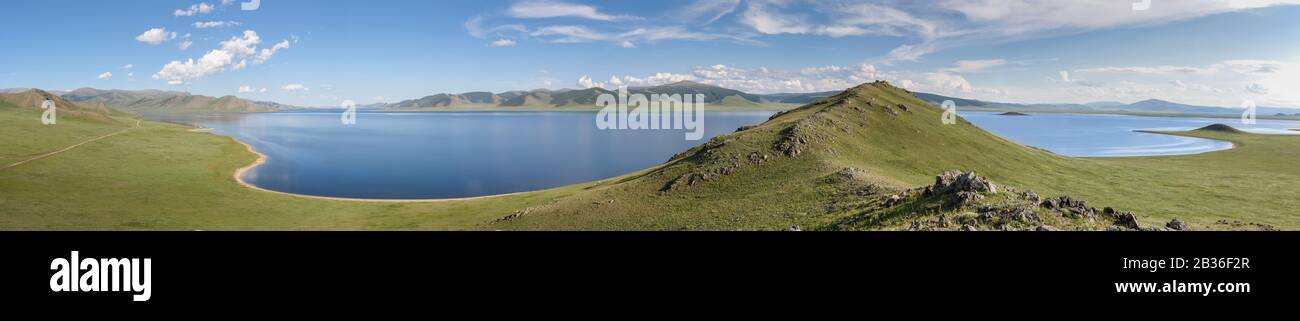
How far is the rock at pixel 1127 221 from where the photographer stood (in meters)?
21.4

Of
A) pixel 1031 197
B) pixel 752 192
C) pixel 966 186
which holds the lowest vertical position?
pixel 752 192

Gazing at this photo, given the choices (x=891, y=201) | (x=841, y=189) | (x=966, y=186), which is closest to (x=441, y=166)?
(x=841, y=189)

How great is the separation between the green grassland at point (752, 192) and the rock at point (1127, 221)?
0.83 meters

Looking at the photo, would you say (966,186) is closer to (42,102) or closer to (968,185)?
(968,185)

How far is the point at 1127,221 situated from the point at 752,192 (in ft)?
73.4

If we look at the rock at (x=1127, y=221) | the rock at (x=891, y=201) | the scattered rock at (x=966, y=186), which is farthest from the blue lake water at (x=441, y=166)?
the rock at (x=1127, y=221)

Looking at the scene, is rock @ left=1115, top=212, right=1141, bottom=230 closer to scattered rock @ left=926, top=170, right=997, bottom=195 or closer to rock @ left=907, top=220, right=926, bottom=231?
scattered rock @ left=926, top=170, right=997, bottom=195

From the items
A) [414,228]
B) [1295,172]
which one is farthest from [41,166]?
[1295,172]

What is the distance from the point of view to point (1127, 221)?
21.8 meters

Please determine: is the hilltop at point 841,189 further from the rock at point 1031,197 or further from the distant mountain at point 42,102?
the distant mountain at point 42,102

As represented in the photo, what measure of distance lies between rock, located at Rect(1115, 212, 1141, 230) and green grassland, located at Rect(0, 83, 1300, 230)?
0.83 meters
